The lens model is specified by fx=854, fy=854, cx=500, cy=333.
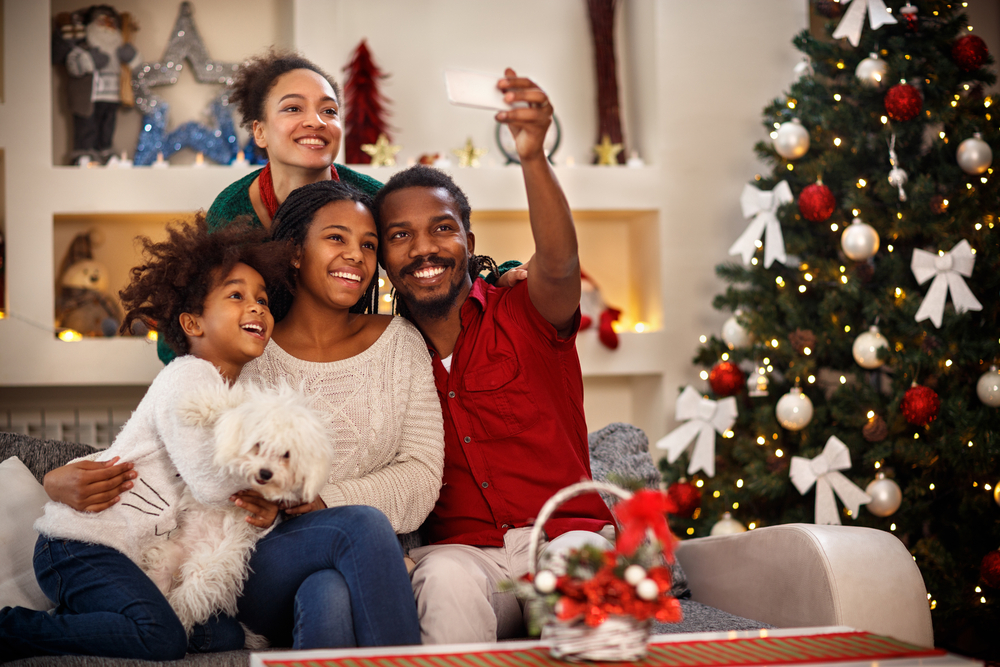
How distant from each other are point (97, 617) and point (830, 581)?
4.10ft

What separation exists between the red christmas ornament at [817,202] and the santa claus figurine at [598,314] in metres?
0.88

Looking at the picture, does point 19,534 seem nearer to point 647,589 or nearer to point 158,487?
point 158,487

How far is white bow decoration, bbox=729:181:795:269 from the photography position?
2.92 meters

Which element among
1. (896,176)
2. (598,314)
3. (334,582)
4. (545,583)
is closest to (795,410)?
(896,176)

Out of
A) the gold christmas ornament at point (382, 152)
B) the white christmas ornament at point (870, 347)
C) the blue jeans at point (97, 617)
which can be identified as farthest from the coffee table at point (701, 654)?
the gold christmas ornament at point (382, 152)

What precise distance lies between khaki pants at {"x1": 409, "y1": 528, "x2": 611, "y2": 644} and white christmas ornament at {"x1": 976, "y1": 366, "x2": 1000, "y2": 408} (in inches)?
65.6

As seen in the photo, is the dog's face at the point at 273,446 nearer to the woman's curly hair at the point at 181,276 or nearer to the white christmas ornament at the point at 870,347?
the woman's curly hair at the point at 181,276

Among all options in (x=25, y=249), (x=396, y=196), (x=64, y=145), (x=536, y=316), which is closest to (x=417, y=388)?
(x=536, y=316)

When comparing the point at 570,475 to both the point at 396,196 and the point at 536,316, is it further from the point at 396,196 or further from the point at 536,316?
the point at 396,196

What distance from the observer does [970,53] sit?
2.79 meters

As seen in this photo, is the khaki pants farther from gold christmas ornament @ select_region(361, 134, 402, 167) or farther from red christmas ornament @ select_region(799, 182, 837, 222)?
gold christmas ornament @ select_region(361, 134, 402, 167)

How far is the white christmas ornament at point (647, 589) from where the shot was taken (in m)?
0.99

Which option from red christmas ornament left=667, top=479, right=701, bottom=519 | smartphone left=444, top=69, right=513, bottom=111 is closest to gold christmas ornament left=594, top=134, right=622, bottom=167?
red christmas ornament left=667, top=479, right=701, bottom=519

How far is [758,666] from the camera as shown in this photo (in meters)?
1.01
